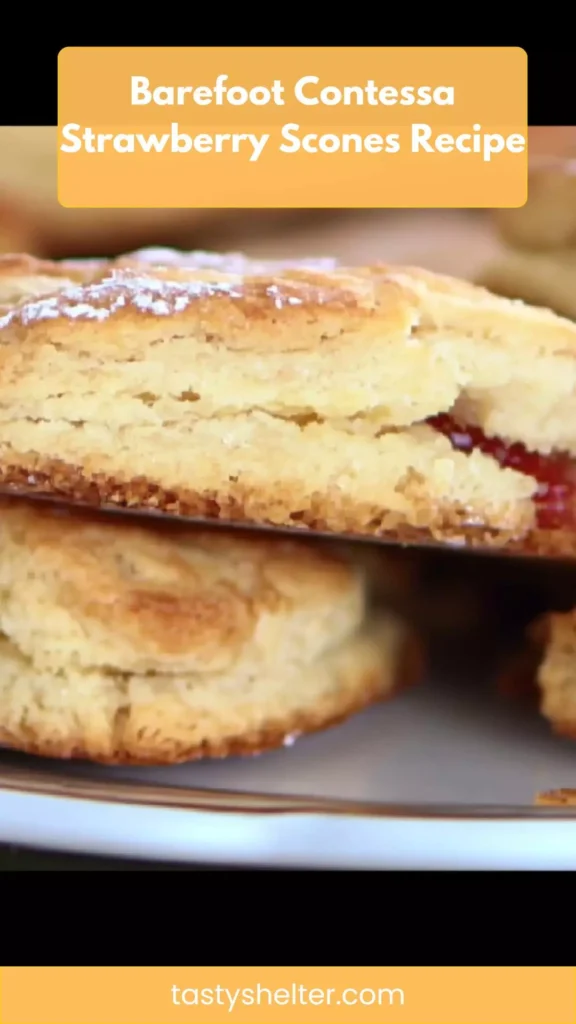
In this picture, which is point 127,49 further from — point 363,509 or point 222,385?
point 363,509

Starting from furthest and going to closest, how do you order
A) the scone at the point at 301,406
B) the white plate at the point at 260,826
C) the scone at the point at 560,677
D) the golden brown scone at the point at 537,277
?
the golden brown scone at the point at 537,277 → the scone at the point at 560,677 → the scone at the point at 301,406 → the white plate at the point at 260,826

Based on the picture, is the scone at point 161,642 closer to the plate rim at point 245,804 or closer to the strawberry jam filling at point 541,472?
the plate rim at point 245,804

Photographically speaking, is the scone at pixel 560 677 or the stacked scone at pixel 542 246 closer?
the scone at pixel 560 677

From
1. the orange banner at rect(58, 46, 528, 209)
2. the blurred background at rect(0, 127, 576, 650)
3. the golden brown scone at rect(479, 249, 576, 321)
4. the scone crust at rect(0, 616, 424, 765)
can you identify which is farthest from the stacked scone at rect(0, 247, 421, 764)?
the golden brown scone at rect(479, 249, 576, 321)

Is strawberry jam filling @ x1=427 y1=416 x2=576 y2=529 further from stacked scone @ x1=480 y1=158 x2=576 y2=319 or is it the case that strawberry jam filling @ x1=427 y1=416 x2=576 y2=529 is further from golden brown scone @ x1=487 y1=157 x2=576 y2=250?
golden brown scone @ x1=487 y1=157 x2=576 y2=250
